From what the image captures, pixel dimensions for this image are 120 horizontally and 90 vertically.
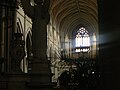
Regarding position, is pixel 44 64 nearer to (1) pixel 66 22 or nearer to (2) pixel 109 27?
(2) pixel 109 27

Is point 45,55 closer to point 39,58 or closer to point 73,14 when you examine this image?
point 39,58

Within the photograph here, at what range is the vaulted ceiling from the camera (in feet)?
128

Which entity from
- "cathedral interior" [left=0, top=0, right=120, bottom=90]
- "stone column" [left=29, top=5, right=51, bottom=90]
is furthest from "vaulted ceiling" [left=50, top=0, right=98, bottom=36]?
"stone column" [left=29, top=5, right=51, bottom=90]

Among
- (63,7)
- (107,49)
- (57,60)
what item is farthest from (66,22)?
(107,49)

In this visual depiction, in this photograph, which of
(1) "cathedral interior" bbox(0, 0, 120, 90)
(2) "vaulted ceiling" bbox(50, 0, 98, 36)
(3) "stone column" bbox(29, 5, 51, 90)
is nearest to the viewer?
(1) "cathedral interior" bbox(0, 0, 120, 90)

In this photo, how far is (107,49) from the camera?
1690 millimetres

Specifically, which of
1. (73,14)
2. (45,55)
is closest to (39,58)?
(45,55)

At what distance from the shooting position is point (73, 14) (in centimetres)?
4569

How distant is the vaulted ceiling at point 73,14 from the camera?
128 ft

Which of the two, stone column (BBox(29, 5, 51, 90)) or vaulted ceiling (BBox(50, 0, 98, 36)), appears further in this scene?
vaulted ceiling (BBox(50, 0, 98, 36))

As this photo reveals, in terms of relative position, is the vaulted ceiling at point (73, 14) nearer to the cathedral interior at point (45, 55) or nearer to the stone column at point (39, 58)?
the cathedral interior at point (45, 55)

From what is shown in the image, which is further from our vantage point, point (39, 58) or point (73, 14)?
point (73, 14)

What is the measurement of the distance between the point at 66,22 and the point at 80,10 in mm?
3310

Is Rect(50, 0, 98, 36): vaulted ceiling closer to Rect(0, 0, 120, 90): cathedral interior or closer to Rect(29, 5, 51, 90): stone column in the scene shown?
Rect(0, 0, 120, 90): cathedral interior
